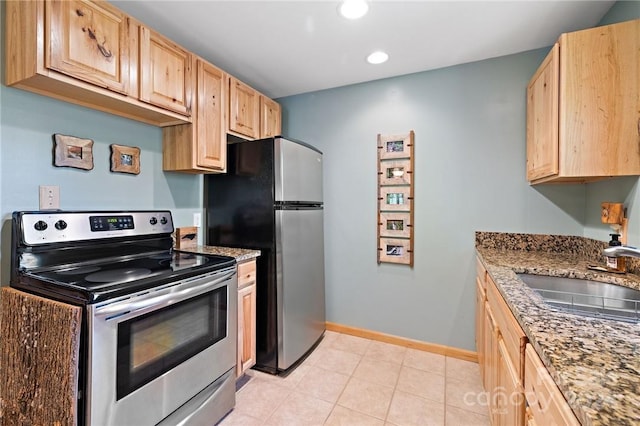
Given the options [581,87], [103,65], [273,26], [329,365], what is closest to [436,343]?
[329,365]

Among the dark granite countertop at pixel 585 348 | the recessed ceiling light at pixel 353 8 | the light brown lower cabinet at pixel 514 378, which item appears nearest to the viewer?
the dark granite countertop at pixel 585 348

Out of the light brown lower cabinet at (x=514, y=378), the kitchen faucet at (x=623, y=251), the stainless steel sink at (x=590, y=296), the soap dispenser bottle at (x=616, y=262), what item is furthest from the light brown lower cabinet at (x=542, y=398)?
the soap dispenser bottle at (x=616, y=262)

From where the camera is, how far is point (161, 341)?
1.33 m

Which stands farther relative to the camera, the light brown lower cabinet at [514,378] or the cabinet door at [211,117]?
the cabinet door at [211,117]

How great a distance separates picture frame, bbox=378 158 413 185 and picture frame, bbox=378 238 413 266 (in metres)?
0.53

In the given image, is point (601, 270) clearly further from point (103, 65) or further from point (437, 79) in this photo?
point (103, 65)

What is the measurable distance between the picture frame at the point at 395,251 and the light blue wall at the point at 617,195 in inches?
48.4

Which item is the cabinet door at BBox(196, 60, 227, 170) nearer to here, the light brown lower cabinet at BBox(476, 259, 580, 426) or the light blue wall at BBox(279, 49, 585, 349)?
the light blue wall at BBox(279, 49, 585, 349)

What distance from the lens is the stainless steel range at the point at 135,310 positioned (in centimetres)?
110

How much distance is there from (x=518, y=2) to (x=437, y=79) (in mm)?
834

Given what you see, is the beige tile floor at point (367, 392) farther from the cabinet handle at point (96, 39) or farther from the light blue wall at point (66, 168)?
the cabinet handle at point (96, 39)

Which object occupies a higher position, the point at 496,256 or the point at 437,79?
the point at 437,79

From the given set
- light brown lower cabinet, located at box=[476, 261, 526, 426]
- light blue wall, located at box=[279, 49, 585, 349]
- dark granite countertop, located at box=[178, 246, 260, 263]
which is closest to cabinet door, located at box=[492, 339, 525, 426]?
light brown lower cabinet, located at box=[476, 261, 526, 426]

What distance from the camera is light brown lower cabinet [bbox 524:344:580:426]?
24.9 inches
